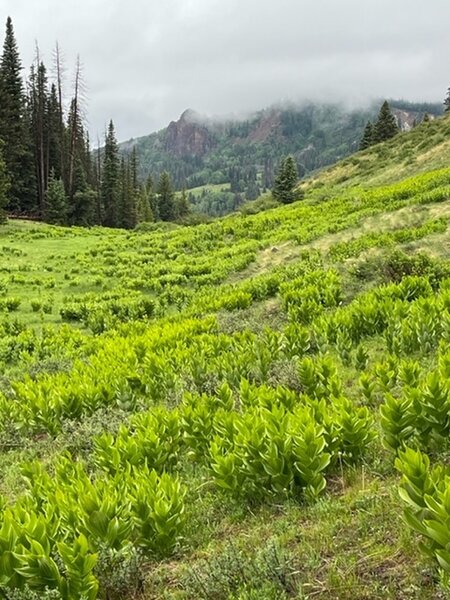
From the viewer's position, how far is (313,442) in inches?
138

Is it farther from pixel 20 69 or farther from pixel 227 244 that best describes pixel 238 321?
pixel 20 69

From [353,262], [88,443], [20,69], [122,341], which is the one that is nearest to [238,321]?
[122,341]

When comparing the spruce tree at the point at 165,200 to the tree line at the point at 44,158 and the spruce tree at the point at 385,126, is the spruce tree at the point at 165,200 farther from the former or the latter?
the spruce tree at the point at 385,126

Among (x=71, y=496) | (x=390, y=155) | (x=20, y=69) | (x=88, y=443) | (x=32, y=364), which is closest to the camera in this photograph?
(x=71, y=496)

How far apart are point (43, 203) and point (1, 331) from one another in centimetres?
4286

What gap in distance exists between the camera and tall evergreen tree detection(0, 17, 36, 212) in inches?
1828

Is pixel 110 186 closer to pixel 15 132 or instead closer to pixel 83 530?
pixel 15 132

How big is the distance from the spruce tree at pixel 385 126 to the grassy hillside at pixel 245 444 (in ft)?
173

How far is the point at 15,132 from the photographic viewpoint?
47.5 metres

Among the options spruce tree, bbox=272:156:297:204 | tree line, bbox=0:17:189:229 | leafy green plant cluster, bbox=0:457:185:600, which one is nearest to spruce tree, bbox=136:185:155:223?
tree line, bbox=0:17:189:229

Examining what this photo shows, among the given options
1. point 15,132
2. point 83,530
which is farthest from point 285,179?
point 83,530

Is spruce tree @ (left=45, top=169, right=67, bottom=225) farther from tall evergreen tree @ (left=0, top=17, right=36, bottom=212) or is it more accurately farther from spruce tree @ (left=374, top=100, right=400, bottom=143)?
→ spruce tree @ (left=374, top=100, right=400, bottom=143)

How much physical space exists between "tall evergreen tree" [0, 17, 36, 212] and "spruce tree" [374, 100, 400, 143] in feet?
134

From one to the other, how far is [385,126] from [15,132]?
4215cm
